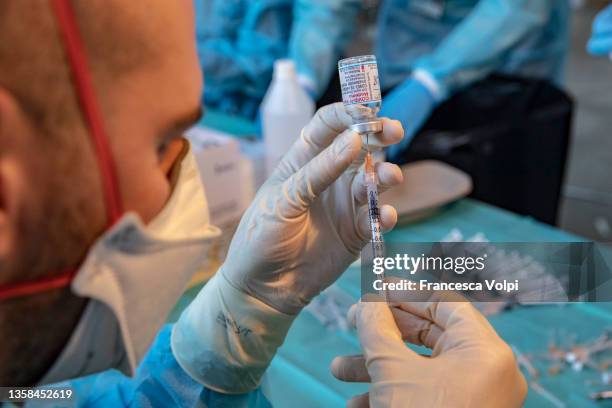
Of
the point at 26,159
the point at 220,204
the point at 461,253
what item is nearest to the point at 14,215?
the point at 26,159

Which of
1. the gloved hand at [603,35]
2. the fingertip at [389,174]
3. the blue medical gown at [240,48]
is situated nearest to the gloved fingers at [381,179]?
the fingertip at [389,174]

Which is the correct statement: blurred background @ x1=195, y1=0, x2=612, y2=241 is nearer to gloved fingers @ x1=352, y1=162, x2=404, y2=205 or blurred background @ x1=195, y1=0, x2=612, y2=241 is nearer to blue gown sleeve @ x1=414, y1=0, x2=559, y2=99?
blue gown sleeve @ x1=414, y1=0, x2=559, y2=99

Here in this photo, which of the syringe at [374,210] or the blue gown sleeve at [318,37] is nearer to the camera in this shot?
the syringe at [374,210]

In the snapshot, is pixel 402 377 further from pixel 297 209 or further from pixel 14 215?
pixel 14 215

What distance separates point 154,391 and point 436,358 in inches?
16.1

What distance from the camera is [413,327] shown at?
2.57 ft

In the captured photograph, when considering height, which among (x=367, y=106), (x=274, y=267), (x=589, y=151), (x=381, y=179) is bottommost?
(x=589, y=151)

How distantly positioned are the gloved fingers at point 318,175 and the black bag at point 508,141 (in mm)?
1138

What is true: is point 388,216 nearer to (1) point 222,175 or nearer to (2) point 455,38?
(1) point 222,175

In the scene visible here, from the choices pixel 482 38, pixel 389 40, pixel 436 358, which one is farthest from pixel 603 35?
pixel 436 358

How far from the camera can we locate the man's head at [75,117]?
0.49m

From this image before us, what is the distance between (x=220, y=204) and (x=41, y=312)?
83cm

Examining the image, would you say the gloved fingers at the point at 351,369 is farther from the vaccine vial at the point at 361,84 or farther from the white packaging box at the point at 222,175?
the white packaging box at the point at 222,175

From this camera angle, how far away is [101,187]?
55 cm
